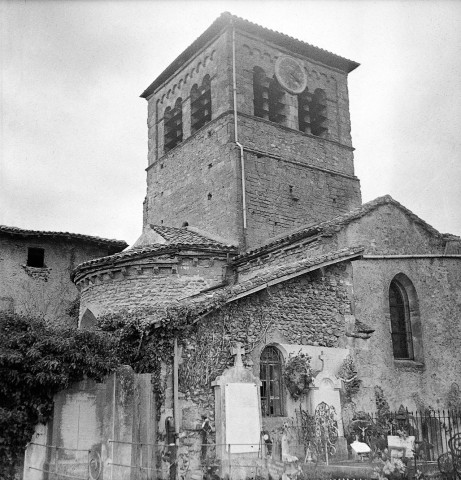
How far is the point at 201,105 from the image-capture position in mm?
22188

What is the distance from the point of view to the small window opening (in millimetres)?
23375

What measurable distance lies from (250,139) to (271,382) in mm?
10013

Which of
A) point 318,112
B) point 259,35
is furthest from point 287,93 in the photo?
point 259,35

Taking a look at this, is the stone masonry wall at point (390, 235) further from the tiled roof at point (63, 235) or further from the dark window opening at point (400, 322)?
the tiled roof at point (63, 235)

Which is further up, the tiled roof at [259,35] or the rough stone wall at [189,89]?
the tiled roof at [259,35]

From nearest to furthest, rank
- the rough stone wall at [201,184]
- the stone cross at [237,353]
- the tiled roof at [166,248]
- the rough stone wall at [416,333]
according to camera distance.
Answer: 1. the stone cross at [237,353]
2. the rough stone wall at [416,333]
3. the tiled roof at [166,248]
4. the rough stone wall at [201,184]

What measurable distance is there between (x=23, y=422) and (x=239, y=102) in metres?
13.4

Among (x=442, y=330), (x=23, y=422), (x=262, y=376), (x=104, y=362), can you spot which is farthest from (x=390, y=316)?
(x=23, y=422)

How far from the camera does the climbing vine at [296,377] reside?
12195mm

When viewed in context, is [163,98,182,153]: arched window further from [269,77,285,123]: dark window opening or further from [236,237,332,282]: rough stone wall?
[236,237,332,282]: rough stone wall

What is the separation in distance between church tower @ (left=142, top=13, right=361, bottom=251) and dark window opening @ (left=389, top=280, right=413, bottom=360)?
15.8 ft

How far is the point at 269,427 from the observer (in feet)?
38.5

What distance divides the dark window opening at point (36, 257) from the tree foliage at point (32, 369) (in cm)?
958

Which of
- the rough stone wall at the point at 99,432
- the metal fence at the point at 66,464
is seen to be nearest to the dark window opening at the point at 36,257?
the rough stone wall at the point at 99,432
